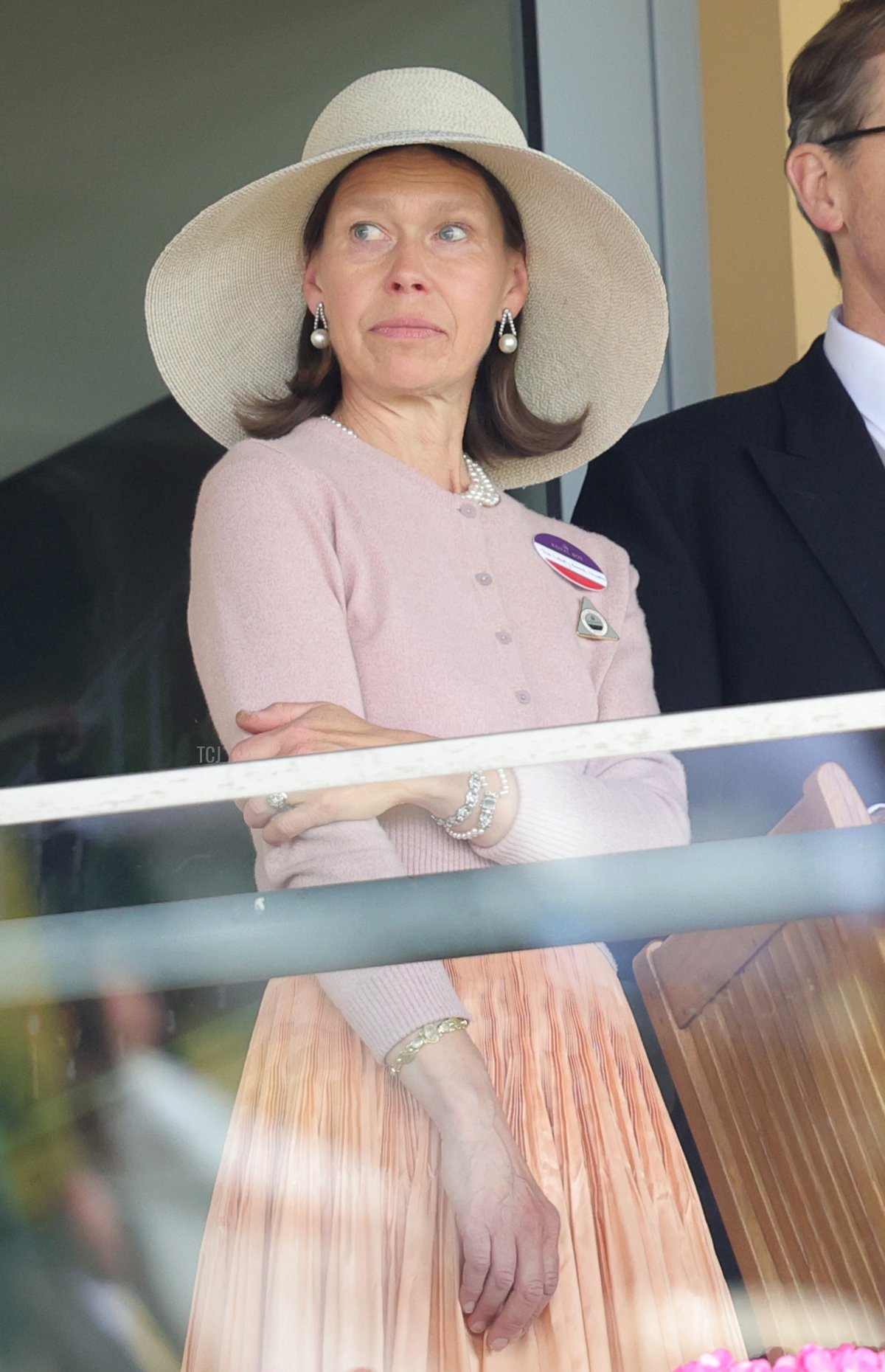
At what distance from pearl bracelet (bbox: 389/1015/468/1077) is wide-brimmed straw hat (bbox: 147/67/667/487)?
92cm

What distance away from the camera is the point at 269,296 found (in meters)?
1.65

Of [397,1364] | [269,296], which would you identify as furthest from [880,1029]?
[269,296]

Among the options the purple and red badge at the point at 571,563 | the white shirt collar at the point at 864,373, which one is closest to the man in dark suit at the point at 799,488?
the white shirt collar at the point at 864,373

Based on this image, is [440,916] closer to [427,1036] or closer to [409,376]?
[427,1036]

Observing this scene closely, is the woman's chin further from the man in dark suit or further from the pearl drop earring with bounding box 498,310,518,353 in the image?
the man in dark suit

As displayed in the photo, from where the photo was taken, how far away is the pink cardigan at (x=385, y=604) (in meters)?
1.24

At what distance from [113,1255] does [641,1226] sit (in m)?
0.24

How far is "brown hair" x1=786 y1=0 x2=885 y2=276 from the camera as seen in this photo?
6.01ft

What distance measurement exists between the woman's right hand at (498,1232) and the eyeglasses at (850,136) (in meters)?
1.34

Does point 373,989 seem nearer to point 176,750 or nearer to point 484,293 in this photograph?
point 484,293

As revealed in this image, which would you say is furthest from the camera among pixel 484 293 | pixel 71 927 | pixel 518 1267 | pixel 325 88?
pixel 325 88

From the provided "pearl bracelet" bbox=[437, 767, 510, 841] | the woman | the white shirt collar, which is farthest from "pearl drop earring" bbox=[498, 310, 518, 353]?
"pearl bracelet" bbox=[437, 767, 510, 841]

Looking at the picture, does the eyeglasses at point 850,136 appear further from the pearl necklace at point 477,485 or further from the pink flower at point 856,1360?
the pink flower at point 856,1360

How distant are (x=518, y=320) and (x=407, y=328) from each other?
226 millimetres
